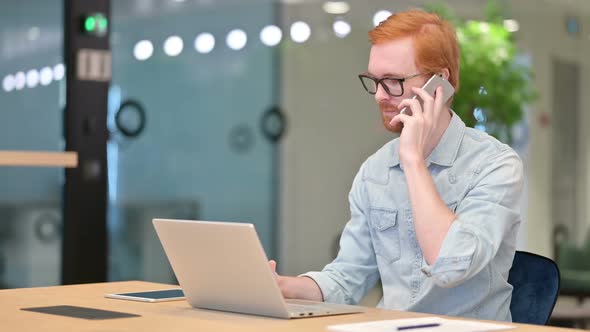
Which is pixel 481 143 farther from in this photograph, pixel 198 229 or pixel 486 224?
pixel 198 229

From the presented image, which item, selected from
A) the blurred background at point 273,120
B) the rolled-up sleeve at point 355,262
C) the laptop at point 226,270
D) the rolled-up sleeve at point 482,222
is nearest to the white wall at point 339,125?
the blurred background at point 273,120

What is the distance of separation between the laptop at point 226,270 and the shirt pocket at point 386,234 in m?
0.37

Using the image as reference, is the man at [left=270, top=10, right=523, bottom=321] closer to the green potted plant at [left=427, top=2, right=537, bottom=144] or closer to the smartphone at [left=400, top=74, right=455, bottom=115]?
the smartphone at [left=400, top=74, right=455, bottom=115]

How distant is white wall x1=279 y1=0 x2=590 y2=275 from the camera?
650 cm

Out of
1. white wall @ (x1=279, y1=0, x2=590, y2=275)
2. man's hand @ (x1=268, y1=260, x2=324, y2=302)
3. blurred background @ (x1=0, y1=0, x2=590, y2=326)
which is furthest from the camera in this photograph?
white wall @ (x1=279, y1=0, x2=590, y2=275)

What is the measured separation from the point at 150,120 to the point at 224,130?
522mm

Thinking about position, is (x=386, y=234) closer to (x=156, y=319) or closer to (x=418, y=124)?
(x=418, y=124)

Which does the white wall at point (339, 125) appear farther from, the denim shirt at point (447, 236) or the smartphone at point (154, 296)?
the smartphone at point (154, 296)

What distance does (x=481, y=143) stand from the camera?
2.63m

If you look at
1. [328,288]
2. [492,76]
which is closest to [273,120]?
[492,76]

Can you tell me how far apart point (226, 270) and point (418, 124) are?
1.97ft

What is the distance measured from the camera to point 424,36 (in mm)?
2646

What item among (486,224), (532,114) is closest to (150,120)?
(532,114)

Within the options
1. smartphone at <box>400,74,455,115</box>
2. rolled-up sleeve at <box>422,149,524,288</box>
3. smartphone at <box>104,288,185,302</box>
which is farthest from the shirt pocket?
smartphone at <box>104,288,185,302</box>
